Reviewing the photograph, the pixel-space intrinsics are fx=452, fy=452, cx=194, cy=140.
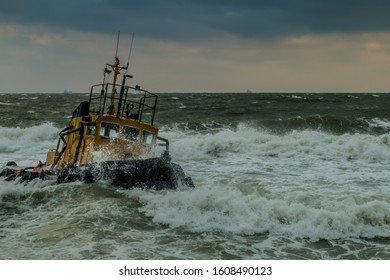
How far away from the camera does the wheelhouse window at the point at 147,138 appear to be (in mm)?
11055

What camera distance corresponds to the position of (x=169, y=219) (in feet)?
25.7

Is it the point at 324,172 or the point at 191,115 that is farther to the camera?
the point at 191,115

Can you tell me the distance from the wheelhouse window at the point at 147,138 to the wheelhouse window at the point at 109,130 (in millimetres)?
714

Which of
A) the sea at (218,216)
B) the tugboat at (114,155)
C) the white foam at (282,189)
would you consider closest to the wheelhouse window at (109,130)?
the tugboat at (114,155)

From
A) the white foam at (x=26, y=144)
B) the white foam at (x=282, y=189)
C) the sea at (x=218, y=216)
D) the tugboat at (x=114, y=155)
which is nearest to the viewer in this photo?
the sea at (x=218, y=216)

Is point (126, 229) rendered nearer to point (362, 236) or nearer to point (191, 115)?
point (362, 236)

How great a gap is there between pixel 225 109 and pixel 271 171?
22.3 metres

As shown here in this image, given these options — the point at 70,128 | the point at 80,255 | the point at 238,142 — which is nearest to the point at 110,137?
the point at 70,128

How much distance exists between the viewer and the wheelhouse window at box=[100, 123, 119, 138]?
10.6 m

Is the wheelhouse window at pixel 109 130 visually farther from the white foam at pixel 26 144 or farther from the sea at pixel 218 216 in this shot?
the white foam at pixel 26 144

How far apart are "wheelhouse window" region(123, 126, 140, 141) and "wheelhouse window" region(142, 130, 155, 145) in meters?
0.17

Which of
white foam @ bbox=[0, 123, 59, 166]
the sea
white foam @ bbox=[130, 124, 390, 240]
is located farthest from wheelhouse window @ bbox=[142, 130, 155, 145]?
white foam @ bbox=[0, 123, 59, 166]

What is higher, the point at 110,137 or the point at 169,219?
the point at 110,137
